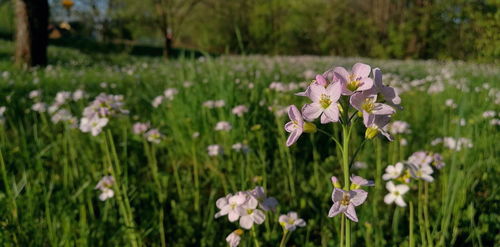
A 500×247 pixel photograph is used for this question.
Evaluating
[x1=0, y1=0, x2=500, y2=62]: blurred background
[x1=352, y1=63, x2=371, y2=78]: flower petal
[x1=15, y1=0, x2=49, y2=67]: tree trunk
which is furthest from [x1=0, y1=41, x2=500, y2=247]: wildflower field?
[x1=0, y1=0, x2=500, y2=62]: blurred background

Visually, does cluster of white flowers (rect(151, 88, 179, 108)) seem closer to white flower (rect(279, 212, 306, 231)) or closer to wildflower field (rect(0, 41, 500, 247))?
wildflower field (rect(0, 41, 500, 247))

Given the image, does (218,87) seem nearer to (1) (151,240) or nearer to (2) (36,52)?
(1) (151,240)

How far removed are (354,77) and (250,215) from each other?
59 cm

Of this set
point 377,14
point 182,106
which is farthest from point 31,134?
point 377,14

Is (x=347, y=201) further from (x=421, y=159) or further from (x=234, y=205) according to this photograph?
(x=421, y=159)

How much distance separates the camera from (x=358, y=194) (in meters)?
0.95

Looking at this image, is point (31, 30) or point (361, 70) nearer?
point (361, 70)

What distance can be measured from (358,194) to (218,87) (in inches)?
127

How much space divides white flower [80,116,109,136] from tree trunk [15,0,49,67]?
823 cm

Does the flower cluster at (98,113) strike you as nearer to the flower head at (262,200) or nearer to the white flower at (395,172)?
the flower head at (262,200)

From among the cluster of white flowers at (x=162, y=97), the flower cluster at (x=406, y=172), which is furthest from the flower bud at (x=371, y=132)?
the cluster of white flowers at (x=162, y=97)

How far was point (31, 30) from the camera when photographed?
905 cm

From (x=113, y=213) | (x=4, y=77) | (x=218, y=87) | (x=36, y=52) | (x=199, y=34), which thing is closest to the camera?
(x=113, y=213)

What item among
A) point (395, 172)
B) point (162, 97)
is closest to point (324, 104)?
point (395, 172)
